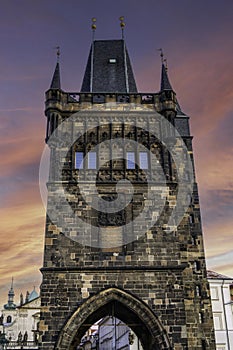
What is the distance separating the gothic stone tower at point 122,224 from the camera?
16375mm

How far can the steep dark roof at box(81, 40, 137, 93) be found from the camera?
22.7 m

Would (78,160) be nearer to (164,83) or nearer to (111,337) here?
(164,83)

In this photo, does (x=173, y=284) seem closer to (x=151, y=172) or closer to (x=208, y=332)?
(x=208, y=332)

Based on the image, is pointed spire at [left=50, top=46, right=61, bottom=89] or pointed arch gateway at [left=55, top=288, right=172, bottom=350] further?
pointed spire at [left=50, top=46, right=61, bottom=89]

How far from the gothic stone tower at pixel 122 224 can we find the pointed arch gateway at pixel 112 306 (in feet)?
0.12

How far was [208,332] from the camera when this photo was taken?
1838 cm

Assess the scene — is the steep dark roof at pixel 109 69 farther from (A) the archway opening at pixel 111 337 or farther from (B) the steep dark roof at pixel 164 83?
(A) the archway opening at pixel 111 337

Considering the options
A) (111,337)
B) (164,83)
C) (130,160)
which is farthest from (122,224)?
(111,337)

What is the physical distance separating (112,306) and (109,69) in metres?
13.1

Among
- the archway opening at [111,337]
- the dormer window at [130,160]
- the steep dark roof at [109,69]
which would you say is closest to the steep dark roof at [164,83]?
the steep dark roof at [109,69]

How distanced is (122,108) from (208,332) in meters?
10.8

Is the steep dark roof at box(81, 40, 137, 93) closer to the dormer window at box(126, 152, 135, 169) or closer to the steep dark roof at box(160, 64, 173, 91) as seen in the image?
the steep dark roof at box(160, 64, 173, 91)

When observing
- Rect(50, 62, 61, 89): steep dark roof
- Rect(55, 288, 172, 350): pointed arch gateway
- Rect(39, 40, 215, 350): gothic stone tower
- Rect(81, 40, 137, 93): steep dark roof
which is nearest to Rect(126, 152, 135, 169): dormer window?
Rect(39, 40, 215, 350): gothic stone tower

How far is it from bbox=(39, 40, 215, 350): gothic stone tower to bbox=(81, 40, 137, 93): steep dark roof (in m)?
0.49
